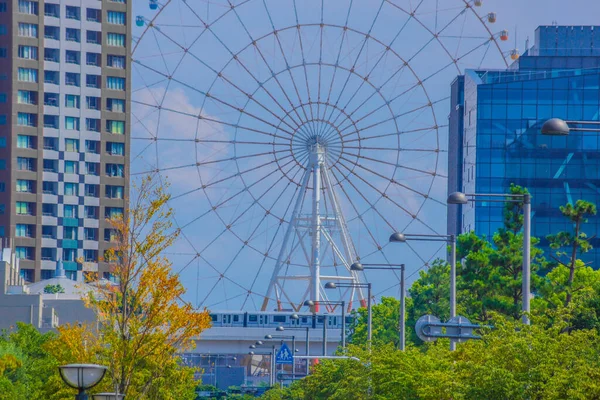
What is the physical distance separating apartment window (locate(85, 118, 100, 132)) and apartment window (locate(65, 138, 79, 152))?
2.28m

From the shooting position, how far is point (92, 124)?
192m

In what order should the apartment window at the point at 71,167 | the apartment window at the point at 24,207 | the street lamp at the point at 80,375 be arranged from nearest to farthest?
the street lamp at the point at 80,375
the apartment window at the point at 24,207
the apartment window at the point at 71,167

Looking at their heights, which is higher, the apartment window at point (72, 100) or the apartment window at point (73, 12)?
the apartment window at point (73, 12)

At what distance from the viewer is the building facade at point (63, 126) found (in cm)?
18375

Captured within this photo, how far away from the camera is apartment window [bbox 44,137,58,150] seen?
18900cm

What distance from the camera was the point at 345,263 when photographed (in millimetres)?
Result: 121000

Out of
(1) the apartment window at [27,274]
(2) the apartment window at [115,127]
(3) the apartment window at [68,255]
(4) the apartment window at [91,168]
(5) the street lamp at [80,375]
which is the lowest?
(1) the apartment window at [27,274]

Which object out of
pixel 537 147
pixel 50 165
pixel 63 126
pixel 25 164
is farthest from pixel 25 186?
pixel 537 147

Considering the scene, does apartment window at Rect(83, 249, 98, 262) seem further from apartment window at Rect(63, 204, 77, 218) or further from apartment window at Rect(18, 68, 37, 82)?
apartment window at Rect(18, 68, 37, 82)

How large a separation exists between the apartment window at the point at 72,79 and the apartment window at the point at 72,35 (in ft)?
13.7

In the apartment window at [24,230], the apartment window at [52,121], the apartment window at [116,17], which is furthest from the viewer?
the apartment window at [116,17]

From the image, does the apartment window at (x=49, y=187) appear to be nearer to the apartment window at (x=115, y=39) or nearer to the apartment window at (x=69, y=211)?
the apartment window at (x=69, y=211)

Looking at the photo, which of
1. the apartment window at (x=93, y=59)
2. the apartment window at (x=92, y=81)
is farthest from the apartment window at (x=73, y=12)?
the apartment window at (x=92, y=81)

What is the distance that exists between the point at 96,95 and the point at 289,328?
4397cm
